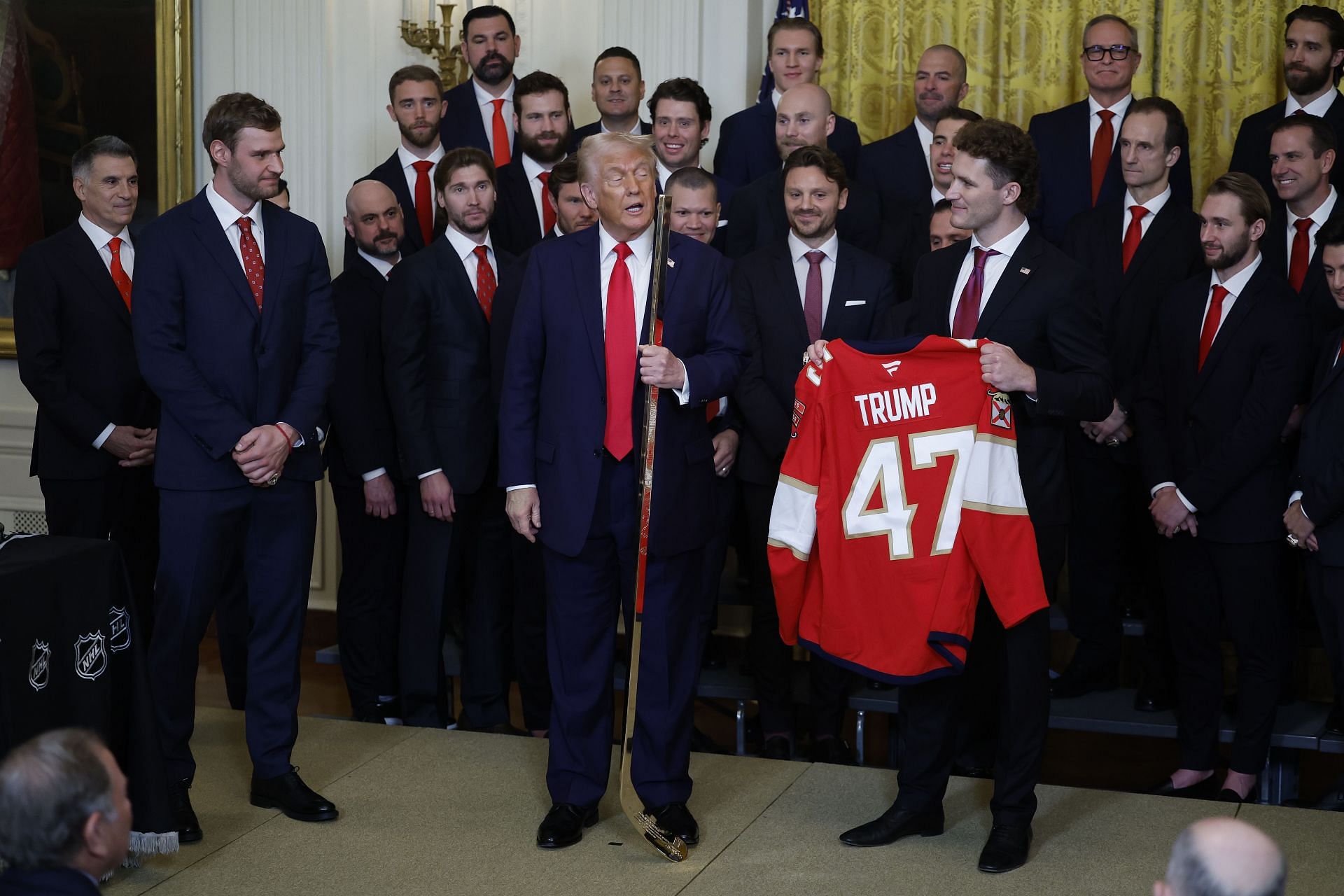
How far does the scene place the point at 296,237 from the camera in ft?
12.2

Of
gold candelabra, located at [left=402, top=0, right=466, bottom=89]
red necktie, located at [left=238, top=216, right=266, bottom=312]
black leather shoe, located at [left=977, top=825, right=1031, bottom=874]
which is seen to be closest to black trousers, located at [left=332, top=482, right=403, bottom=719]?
red necktie, located at [left=238, top=216, right=266, bottom=312]

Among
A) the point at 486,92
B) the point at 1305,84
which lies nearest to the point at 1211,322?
the point at 1305,84

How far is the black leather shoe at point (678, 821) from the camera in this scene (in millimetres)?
3555

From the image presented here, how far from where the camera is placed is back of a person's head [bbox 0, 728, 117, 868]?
6.23 feet

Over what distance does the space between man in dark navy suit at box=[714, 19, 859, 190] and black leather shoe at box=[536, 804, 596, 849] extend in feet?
8.36

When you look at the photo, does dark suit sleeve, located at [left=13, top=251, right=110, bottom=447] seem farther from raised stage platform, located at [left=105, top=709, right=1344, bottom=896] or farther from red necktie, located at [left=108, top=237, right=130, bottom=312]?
raised stage platform, located at [left=105, top=709, right=1344, bottom=896]

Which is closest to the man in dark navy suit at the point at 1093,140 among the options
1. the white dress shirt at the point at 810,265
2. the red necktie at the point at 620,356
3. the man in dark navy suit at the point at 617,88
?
the white dress shirt at the point at 810,265

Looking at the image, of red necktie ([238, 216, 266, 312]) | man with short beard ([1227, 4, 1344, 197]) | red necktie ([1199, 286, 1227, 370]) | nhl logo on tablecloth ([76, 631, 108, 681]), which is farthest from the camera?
man with short beard ([1227, 4, 1344, 197])

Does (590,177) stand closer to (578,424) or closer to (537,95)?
(578,424)

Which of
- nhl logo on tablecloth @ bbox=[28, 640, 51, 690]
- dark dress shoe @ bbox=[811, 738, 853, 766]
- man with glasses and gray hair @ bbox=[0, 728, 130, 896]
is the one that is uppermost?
man with glasses and gray hair @ bbox=[0, 728, 130, 896]

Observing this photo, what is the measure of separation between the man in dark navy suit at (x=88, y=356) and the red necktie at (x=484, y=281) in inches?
41.4

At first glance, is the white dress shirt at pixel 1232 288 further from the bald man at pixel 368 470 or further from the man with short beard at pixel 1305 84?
the bald man at pixel 368 470

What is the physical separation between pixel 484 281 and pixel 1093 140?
2199mm

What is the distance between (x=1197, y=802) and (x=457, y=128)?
3.67m
